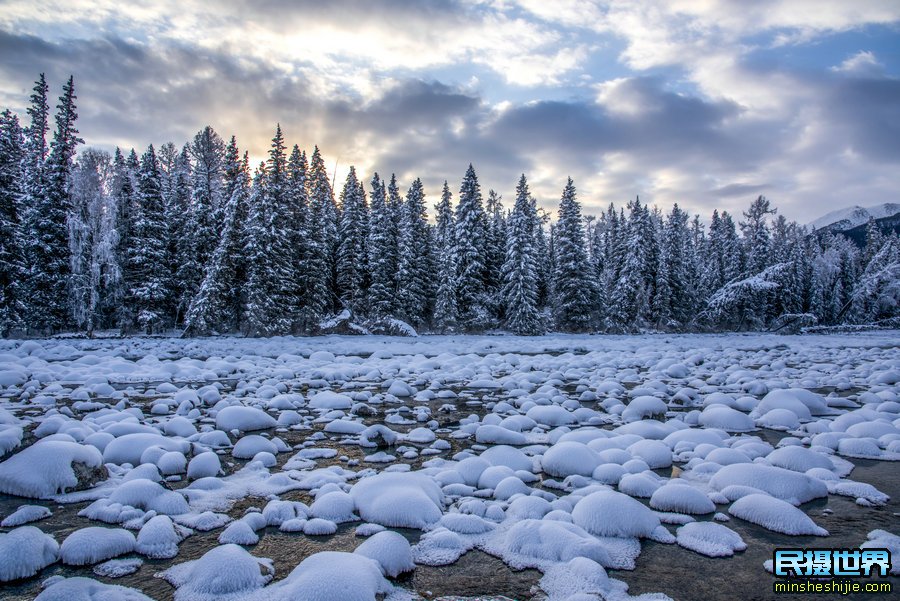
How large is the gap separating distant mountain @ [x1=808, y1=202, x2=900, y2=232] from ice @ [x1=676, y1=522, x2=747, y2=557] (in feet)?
638

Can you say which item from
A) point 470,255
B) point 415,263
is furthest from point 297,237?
point 470,255

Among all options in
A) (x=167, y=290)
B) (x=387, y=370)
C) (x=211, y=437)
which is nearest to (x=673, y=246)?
(x=387, y=370)

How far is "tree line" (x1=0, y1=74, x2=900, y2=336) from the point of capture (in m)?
25.8

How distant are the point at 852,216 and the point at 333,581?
230 metres

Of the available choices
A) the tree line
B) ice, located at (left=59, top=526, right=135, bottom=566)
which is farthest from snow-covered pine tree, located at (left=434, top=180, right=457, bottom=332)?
ice, located at (left=59, top=526, right=135, bottom=566)

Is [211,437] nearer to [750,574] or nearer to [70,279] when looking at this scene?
[750,574]

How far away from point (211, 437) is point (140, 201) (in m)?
30.2

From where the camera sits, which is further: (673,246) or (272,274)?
(673,246)

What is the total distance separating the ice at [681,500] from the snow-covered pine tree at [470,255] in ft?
94.6

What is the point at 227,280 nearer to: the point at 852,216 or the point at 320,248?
the point at 320,248

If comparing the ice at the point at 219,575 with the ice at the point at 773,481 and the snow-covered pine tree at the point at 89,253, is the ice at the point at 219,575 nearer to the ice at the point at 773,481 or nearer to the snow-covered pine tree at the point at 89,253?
the ice at the point at 773,481

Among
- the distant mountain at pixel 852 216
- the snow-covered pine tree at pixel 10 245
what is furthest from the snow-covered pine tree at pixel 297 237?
the distant mountain at pixel 852 216

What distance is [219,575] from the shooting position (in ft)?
8.60

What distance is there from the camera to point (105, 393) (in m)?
8.31
